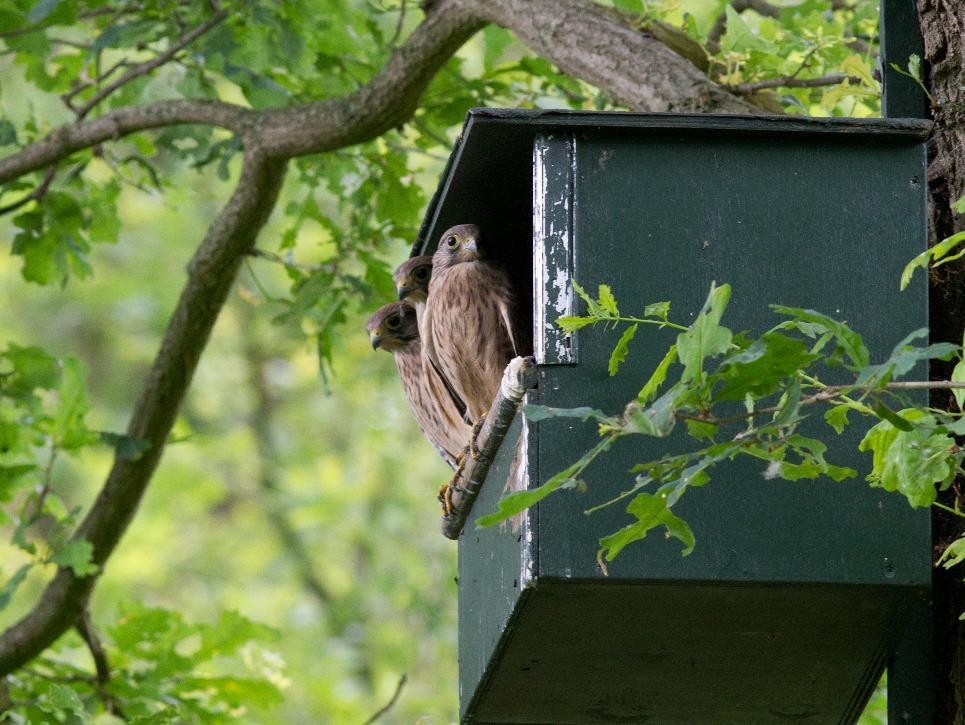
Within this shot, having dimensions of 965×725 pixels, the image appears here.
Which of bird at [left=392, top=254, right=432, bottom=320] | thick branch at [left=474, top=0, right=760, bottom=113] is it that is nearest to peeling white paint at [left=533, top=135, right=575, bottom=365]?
thick branch at [left=474, top=0, right=760, bottom=113]

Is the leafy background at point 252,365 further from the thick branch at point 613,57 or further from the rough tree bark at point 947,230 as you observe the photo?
the rough tree bark at point 947,230

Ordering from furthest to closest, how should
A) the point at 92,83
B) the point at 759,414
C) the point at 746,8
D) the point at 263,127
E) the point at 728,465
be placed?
the point at 92,83
the point at 746,8
the point at 263,127
the point at 728,465
the point at 759,414

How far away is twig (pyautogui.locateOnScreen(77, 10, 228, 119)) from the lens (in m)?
5.08

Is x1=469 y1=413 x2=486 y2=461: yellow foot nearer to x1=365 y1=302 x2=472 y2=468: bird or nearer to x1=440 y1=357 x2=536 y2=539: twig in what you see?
x1=440 y1=357 x2=536 y2=539: twig

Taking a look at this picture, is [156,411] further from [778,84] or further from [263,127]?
[778,84]

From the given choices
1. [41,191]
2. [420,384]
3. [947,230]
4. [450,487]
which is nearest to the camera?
[947,230]

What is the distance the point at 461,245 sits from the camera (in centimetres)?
393

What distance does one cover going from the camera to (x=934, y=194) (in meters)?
Answer: 3.14

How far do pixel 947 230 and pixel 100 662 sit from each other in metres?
3.40

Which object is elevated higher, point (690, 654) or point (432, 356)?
point (432, 356)

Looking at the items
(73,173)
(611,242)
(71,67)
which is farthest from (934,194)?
(71,67)

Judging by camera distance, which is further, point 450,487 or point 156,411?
point 156,411

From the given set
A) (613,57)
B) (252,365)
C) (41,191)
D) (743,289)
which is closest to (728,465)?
(743,289)

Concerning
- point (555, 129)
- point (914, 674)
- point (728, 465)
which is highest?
point (555, 129)
